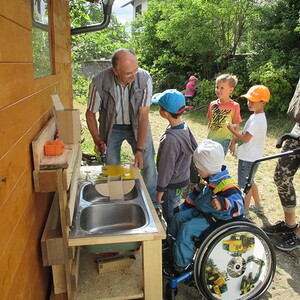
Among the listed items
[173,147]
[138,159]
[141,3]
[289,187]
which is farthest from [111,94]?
[141,3]

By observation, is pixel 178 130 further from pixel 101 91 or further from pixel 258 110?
pixel 258 110

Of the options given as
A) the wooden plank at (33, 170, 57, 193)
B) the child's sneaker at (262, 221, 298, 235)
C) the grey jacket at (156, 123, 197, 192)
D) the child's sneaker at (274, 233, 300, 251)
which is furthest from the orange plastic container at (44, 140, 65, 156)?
the child's sneaker at (262, 221, 298, 235)

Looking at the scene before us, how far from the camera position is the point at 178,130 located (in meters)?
2.59

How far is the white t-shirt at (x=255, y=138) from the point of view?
3.14 metres

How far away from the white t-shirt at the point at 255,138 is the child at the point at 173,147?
0.80 metres

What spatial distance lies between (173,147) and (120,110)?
2.53 feet

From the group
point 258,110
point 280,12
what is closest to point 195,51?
point 280,12

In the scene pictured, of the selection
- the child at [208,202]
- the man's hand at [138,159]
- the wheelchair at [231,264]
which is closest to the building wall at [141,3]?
the man's hand at [138,159]

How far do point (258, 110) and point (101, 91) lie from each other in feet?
5.13

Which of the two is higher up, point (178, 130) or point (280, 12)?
point (280, 12)

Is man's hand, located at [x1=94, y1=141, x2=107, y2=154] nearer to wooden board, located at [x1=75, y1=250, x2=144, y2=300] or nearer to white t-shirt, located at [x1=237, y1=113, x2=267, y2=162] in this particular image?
wooden board, located at [x1=75, y1=250, x2=144, y2=300]

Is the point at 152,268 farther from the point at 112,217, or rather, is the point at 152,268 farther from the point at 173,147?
the point at 173,147

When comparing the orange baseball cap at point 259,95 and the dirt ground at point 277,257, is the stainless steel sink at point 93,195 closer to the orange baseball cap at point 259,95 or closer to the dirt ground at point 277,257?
the dirt ground at point 277,257

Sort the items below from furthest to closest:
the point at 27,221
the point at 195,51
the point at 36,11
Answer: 1. the point at 195,51
2. the point at 36,11
3. the point at 27,221
